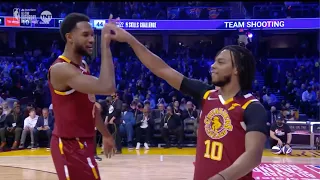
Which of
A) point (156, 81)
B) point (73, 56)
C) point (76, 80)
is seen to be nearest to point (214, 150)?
point (76, 80)

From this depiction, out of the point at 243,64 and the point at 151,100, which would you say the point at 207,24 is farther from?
the point at 243,64

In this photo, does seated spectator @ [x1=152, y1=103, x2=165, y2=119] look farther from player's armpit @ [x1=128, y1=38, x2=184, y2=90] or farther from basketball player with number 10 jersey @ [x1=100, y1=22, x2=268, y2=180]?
basketball player with number 10 jersey @ [x1=100, y1=22, x2=268, y2=180]

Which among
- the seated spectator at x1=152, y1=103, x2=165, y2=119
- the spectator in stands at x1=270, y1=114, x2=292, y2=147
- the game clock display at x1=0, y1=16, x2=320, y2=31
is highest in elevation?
the game clock display at x1=0, y1=16, x2=320, y2=31

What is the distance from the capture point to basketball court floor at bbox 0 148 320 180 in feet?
29.4

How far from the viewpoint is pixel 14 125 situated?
13883mm

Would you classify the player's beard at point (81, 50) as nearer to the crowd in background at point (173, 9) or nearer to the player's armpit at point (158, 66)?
the player's armpit at point (158, 66)

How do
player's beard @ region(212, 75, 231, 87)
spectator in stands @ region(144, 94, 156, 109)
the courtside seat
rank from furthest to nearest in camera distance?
spectator in stands @ region(144, 94, 156, 109) < the courtside seat < player's beard @ region(212, 75, 231, 87)

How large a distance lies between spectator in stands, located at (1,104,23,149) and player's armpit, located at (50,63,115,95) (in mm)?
11102

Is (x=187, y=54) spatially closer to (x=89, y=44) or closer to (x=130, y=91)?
(x=130, y=91)

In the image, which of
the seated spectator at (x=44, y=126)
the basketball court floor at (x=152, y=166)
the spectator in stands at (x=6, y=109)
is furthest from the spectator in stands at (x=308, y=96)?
the spectator in stands at (x=6, y=109)

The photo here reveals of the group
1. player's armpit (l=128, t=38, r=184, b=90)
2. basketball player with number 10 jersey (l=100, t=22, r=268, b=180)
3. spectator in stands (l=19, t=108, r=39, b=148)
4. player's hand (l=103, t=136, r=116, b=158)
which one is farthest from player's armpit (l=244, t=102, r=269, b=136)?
spectator in stands (l=19, t=108, r=39, b=148)

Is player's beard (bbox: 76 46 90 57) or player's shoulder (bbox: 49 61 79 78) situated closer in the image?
player's shoulder (bbox: 49 61 79 78)

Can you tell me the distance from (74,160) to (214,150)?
1211mm

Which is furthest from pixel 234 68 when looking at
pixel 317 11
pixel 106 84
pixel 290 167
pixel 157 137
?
pixel 317 11
